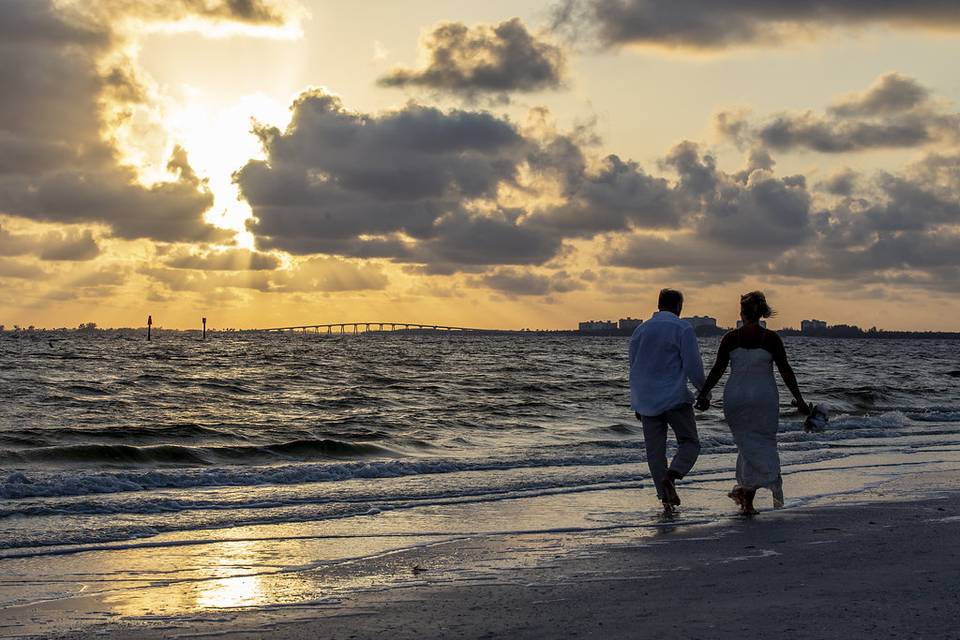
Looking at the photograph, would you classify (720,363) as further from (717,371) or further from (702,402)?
(702,402)

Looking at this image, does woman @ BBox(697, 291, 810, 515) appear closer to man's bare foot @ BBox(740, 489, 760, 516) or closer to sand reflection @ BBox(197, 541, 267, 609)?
man's bare foot @ BBox(740, 489, 760, 516)

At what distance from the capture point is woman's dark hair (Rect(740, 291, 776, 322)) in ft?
31.2

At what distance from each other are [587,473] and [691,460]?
451cm

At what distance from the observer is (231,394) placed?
117 feet

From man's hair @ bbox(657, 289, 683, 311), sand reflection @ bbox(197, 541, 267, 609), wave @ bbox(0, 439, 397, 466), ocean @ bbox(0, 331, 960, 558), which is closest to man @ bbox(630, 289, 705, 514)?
man's hair @ bbox(657, 289, 683, 311)

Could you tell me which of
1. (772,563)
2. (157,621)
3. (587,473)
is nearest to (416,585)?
(157,621)

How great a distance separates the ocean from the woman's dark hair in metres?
3.38

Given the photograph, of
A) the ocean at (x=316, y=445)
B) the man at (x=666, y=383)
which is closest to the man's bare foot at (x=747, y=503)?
the man at (x=666, y=383)

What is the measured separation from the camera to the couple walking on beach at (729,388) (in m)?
9.51

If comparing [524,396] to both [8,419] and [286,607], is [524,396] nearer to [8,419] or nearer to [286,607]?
[8,419]

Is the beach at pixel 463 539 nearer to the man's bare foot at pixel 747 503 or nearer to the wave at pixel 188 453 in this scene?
the wave at pixel 188 453

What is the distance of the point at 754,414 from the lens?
956 centimetres

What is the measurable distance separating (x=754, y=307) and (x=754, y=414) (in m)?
0.97

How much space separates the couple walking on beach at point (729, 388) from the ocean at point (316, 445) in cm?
267
